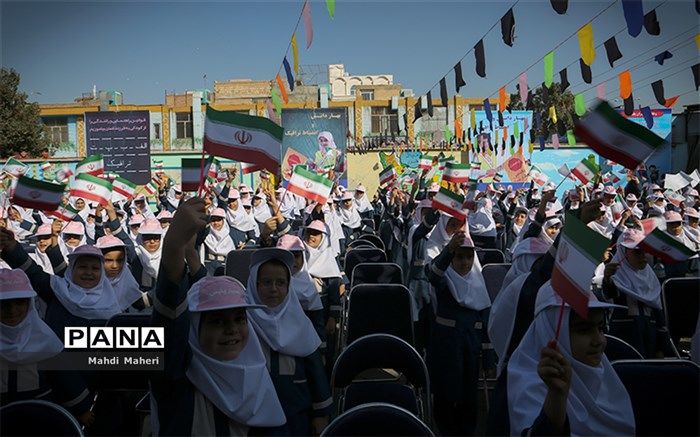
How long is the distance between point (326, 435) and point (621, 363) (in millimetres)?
1587

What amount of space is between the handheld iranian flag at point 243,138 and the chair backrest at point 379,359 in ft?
4.08

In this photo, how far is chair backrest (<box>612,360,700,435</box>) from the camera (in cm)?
328

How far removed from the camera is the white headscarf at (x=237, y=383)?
8.70 feet

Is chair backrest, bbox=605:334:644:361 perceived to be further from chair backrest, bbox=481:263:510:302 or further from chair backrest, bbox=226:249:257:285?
chair backrest, bbox=226:249:257:285

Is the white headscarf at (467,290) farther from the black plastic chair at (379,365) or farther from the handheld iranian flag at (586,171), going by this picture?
the handheld iranian flag at (586,171)

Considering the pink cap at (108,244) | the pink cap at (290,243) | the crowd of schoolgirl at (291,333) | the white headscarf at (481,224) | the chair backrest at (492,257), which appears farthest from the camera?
the white headscarf at (481,224)

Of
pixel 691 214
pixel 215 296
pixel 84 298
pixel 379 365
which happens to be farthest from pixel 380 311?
pixel 691 214

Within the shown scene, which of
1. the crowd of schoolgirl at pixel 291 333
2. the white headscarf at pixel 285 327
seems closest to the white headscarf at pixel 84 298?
the crowd of schoolgirl at pixel 291 333

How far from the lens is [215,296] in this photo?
275 centimetres

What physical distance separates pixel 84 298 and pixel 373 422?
2.74 metres

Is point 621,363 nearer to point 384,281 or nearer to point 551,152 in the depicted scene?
point 384,281

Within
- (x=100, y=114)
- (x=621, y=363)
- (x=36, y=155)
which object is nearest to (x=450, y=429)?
(x=621, y=363)

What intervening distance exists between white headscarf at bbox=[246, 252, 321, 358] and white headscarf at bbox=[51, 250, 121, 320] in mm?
1361

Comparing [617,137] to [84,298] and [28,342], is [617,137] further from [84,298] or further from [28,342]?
[84,298]
